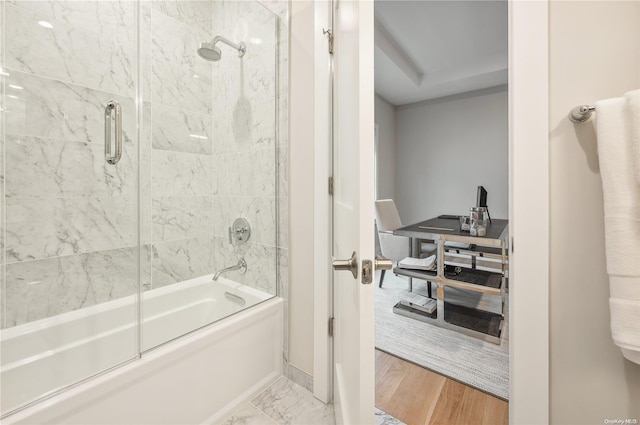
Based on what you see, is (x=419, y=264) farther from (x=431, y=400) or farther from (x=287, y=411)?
(x=287, y=411)

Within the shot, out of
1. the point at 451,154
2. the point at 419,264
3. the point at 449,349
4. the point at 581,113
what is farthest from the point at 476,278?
the point at 451,154

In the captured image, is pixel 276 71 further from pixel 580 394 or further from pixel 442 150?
pixel 442 150

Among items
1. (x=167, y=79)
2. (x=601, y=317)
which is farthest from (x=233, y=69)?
(x=601, y=317)

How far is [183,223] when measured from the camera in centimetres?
190

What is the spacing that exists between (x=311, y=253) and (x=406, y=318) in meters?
1.37

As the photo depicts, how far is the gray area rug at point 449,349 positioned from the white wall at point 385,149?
101 inches

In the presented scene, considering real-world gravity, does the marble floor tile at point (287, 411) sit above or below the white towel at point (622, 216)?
below

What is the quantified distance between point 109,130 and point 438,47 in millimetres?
3567

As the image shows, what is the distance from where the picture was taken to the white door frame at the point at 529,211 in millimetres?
864

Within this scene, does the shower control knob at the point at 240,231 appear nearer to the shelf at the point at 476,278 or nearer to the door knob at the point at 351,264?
the door knob at the point at 351,264

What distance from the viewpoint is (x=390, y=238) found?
130 inches

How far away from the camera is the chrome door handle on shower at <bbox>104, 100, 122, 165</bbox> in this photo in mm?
1340

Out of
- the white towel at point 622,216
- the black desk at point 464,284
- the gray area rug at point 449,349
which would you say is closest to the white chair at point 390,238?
the black desk at point 464,284

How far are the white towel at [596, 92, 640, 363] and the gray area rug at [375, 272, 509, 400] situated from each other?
943mm
